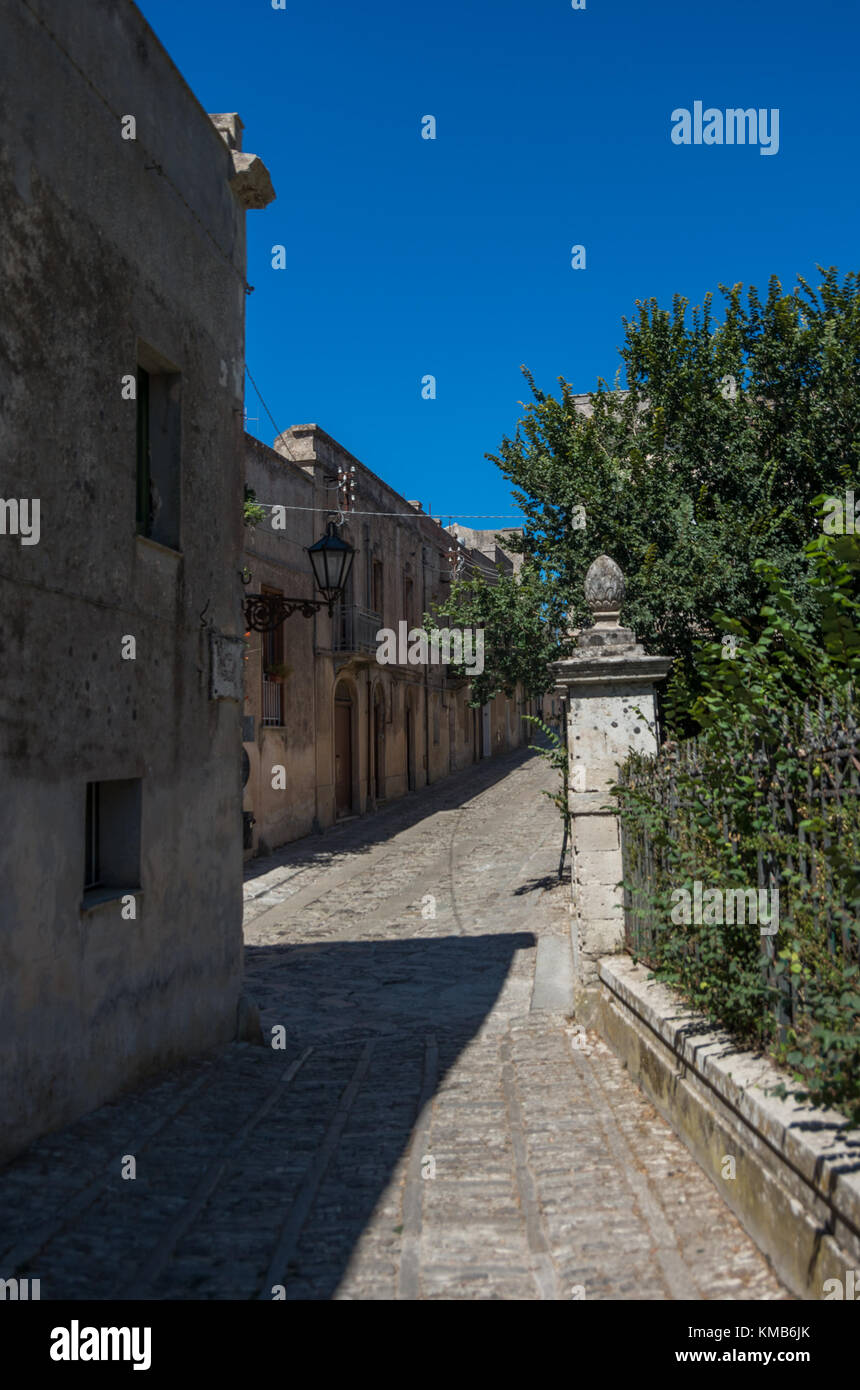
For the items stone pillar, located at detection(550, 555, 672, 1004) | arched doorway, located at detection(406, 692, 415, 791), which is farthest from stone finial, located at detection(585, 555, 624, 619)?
arched doorway, located at detection(406, 692, 415, 791)

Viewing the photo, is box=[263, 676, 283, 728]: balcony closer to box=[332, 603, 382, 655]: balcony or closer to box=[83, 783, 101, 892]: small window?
box=[332, 603, 382, 655]: balcony

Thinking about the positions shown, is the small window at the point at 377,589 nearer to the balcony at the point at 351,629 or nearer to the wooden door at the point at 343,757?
the balcony at the point at 351,629

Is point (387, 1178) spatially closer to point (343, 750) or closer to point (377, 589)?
point (343, 750)

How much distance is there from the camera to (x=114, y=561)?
18.3 ft

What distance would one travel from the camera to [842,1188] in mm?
2639

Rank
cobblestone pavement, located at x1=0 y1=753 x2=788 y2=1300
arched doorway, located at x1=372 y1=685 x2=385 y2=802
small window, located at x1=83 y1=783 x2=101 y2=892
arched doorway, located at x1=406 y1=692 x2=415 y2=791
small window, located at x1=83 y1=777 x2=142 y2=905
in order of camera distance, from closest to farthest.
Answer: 1. cobblestone pavement, located at x1=0 y1=753 x2=788 y2=1300
2. small window, located at x1=83 y1=783 x2=101 y2=892
3. small window, located at x1=83 y1=777 x2=142 y2=905
4. arched doorway, located at x1=372 y1=685 x2=385 y2=802
5. arched doorway, located at x1=406 y1=692 x2=415 y2=791

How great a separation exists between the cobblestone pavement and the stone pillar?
0.78 metres

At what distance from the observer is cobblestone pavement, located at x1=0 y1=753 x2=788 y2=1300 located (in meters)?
3.33

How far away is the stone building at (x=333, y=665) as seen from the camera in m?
17.0

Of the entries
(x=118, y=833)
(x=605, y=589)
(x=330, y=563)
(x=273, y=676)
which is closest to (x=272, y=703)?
(x=273, y=676)

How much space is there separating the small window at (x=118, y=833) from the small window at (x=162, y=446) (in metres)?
1.61

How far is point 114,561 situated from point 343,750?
1693 centimetres
